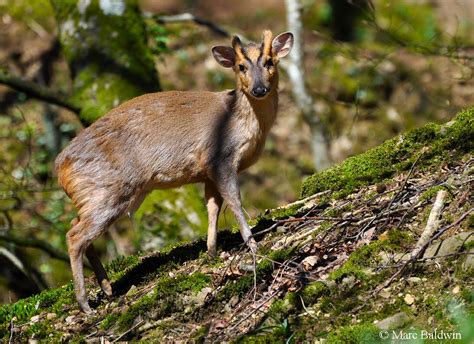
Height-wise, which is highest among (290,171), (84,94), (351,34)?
(84,94)

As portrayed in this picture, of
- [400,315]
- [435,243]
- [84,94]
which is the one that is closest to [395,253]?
[435,243]

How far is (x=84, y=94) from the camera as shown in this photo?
899cm

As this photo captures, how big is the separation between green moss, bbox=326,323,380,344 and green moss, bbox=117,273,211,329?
133 cm

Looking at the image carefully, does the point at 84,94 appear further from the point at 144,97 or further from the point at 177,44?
the point at 177,44

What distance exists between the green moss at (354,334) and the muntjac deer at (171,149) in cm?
164

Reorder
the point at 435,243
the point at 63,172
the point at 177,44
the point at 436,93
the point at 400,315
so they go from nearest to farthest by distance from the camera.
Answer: the point at 400,315 → the point at 435,243 → the point at 63,172 → the point at 436,93 → the point at 177,44

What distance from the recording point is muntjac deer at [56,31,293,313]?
6.10 m

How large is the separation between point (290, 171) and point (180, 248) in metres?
8.14

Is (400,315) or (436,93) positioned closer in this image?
(400,315)

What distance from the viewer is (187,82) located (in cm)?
1579

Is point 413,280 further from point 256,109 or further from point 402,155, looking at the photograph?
point 256,109

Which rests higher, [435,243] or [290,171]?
[435,243]

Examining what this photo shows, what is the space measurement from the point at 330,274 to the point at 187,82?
1120cm

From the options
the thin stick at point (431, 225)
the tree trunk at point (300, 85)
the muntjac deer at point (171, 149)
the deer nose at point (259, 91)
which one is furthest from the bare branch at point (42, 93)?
the thin stick at point (431, 225)
